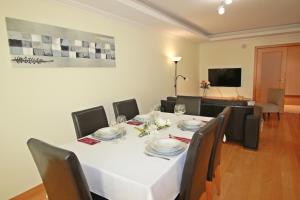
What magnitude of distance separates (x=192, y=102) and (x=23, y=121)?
6.95 feet

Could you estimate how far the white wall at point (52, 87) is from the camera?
2076mm

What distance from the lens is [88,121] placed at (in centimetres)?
203

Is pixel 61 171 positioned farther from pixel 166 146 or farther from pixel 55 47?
A: pixel 55 47

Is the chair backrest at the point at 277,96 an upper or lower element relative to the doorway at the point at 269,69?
lower

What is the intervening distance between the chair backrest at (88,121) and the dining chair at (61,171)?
81 centimetres

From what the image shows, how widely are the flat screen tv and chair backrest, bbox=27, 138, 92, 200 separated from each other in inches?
234

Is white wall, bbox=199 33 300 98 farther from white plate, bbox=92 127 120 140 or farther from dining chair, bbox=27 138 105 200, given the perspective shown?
dining chair, bbox=27 138 105 200

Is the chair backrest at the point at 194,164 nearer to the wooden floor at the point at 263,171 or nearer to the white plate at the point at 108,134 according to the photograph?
the white plate at the point at 108,134

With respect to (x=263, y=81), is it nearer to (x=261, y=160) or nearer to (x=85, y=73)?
(x=261, y=160)

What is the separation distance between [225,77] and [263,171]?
4.03 meters

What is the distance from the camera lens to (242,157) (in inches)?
120

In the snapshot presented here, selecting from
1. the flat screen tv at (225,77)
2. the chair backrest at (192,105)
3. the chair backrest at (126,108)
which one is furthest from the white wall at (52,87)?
the flat screen tv at (225,77)

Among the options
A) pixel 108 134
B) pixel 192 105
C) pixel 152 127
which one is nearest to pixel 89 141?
pixel 108 134

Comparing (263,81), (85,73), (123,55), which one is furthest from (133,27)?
(263,81)
